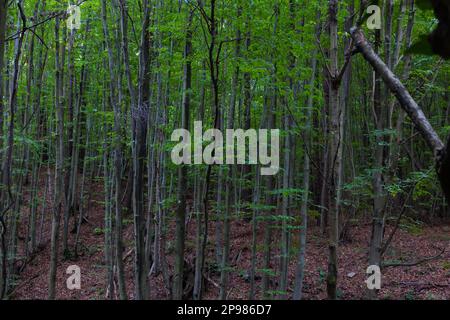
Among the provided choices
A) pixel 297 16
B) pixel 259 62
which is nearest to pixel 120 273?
pixel 259 62

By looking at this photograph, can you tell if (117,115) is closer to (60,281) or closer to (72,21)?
(72,21)

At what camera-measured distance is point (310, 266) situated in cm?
977

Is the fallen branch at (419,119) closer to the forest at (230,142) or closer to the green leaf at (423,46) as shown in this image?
the forest at (230,142)

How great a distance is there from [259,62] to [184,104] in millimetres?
1181

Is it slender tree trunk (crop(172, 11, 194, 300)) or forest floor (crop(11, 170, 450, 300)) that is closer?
slender tree trunk (crop(172, 11, 194, 300))

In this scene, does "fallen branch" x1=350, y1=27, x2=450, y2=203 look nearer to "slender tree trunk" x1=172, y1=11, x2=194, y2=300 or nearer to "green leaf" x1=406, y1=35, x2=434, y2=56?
"green leaf" x1=406, y1=35, x2=434, y2=56

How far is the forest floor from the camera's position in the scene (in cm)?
835

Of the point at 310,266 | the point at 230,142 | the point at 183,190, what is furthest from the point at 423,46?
the point at 310,266

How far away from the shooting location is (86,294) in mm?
9414

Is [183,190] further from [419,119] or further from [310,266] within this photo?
[310,266]

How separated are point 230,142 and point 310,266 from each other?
16.1 ft

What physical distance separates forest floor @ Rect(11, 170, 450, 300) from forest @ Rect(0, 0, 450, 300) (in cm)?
5

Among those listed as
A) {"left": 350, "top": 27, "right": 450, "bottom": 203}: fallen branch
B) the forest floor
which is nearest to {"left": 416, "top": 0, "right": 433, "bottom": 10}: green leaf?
{"left": 350, "top": 27, "right": 450, "bottom": 203}: fallen branch

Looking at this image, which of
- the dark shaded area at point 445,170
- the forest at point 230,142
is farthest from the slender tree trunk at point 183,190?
the dark shaded area at point 445,170
